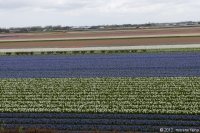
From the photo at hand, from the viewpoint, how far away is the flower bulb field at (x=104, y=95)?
64.0 feet

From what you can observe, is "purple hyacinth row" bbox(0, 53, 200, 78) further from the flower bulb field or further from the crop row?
the crop row

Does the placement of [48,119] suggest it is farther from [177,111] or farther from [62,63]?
[62,63]

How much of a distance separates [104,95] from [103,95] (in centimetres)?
5

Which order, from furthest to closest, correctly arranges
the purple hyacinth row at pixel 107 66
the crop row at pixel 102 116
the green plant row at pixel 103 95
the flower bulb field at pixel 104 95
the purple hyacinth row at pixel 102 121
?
the purple hyacinth row at pixel 107 66, the green plant row at pixel 103 95, the crop row at pixel 102 116, the flower bulb field at pixel 104 95, the purple hyacinth row at pixel 102 121

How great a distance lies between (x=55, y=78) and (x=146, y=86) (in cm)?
789

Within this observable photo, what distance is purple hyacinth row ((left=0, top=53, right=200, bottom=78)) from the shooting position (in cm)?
3409

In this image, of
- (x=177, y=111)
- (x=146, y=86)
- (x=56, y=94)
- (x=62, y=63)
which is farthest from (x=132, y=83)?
(x=62, y=63)

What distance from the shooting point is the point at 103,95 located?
25.3 meters

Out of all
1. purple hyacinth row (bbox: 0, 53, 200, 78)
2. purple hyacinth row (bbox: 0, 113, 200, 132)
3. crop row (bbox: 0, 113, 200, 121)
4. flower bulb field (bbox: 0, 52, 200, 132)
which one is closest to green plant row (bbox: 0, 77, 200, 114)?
flower bulb field (bbox: 0, 52, 200, 132)

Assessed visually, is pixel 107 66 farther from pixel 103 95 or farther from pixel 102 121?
pixel 102 121

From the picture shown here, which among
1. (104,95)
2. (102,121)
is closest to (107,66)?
(104,95)

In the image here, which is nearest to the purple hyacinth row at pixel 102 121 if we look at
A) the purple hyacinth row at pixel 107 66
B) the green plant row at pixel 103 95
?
the green plant row at pixel 103 95

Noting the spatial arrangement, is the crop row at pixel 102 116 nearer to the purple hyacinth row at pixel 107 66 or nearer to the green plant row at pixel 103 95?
the green plant row at pixel 103 95

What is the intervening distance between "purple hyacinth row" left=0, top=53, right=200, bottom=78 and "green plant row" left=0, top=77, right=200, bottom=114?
9.74ft
